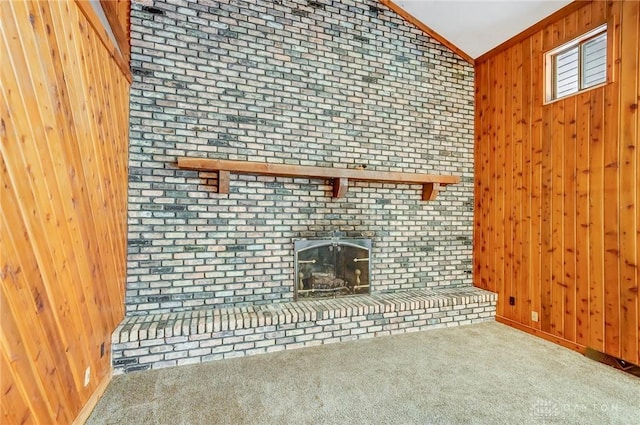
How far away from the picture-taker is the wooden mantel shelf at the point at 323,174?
9.58 feet

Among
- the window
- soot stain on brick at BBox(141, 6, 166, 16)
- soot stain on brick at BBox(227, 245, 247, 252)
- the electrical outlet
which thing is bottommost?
the electrical outlet

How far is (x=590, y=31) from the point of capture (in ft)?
9.78

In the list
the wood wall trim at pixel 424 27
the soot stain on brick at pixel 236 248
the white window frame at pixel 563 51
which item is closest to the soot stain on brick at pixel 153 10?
the soot stain on brick at pixel 236 248

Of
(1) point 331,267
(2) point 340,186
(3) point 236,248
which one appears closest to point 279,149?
(2) point 340,186

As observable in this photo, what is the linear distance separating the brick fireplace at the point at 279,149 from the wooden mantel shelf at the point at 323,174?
0.14 m

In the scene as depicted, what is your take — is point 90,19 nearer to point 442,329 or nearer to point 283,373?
point 283,373

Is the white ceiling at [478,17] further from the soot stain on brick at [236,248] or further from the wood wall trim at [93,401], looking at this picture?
the wood wall trim at [93,401]

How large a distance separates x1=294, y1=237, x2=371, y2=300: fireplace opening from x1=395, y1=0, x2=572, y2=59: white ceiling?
274 centimetres

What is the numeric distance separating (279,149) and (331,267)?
1.39 meters

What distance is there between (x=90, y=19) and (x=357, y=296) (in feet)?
10.7

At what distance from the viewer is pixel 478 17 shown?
3.58 m

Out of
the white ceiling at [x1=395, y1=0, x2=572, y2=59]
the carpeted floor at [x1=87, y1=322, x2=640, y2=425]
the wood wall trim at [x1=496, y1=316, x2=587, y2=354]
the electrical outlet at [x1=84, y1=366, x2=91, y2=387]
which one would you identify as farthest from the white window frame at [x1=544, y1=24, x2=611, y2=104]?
the electrical outlet at [x1=84, y1=366, x2=91, y2=387]

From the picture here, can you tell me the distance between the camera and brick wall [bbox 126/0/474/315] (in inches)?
117

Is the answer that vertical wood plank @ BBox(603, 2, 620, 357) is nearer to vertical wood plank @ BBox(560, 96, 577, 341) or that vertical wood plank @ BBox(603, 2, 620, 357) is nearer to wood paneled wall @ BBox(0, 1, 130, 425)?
vertical wood plank @ BBox(560, 96, 577, 341)
